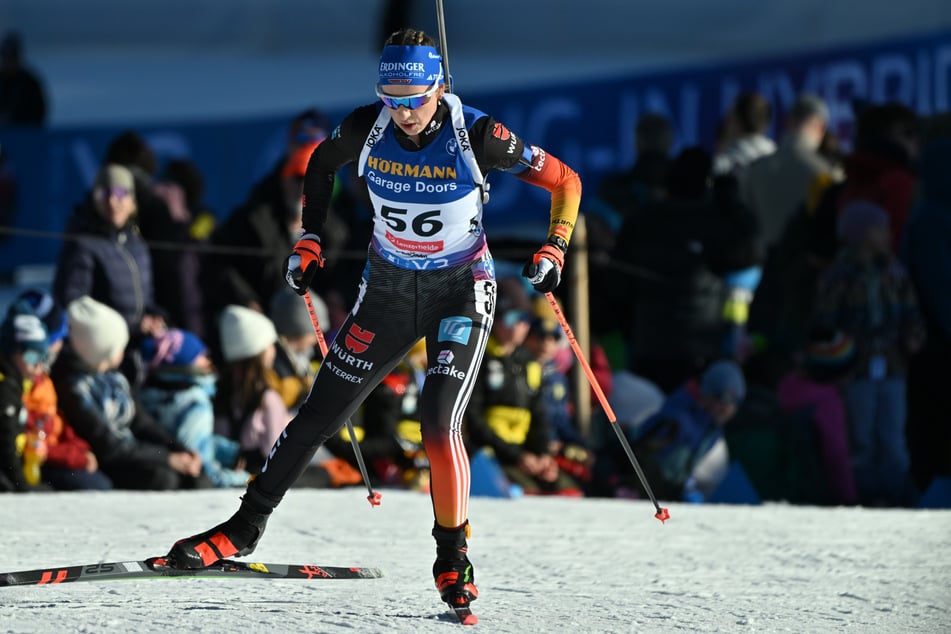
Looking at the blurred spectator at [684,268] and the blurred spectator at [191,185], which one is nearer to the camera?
the blurred spectator at [684,268]

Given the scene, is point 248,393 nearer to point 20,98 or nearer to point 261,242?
point 261,242

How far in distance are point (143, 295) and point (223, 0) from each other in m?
12.1

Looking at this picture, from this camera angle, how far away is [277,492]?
5.83 metres

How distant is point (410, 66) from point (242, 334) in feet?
10.5

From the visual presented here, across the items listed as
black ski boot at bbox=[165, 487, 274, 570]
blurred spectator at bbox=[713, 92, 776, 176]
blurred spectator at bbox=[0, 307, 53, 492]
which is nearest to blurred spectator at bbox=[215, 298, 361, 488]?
blurred spectator at bbox=[0, 307, 53, 492]

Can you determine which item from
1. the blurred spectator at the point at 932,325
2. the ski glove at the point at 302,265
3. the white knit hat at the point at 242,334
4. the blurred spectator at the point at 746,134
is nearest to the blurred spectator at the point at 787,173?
the blurred spectator at the point at 746,134

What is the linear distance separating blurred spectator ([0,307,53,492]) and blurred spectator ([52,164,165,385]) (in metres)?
0.65

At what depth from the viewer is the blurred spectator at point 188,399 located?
8312mm

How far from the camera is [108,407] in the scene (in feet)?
26.5

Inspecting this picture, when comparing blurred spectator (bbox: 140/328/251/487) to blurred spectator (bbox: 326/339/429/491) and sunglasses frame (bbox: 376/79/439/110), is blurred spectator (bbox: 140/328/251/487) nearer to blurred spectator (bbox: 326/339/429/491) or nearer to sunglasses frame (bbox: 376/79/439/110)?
blurred spectator (bbox: 326/339/429/491)

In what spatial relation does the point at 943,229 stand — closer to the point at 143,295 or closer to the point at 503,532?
the point at 503,532

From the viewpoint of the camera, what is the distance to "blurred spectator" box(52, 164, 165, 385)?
857cm

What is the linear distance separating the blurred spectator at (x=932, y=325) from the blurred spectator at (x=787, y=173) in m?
1.18

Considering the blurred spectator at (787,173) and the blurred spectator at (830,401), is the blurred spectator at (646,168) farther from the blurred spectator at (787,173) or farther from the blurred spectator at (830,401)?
the blurred spectator at (830,401)
